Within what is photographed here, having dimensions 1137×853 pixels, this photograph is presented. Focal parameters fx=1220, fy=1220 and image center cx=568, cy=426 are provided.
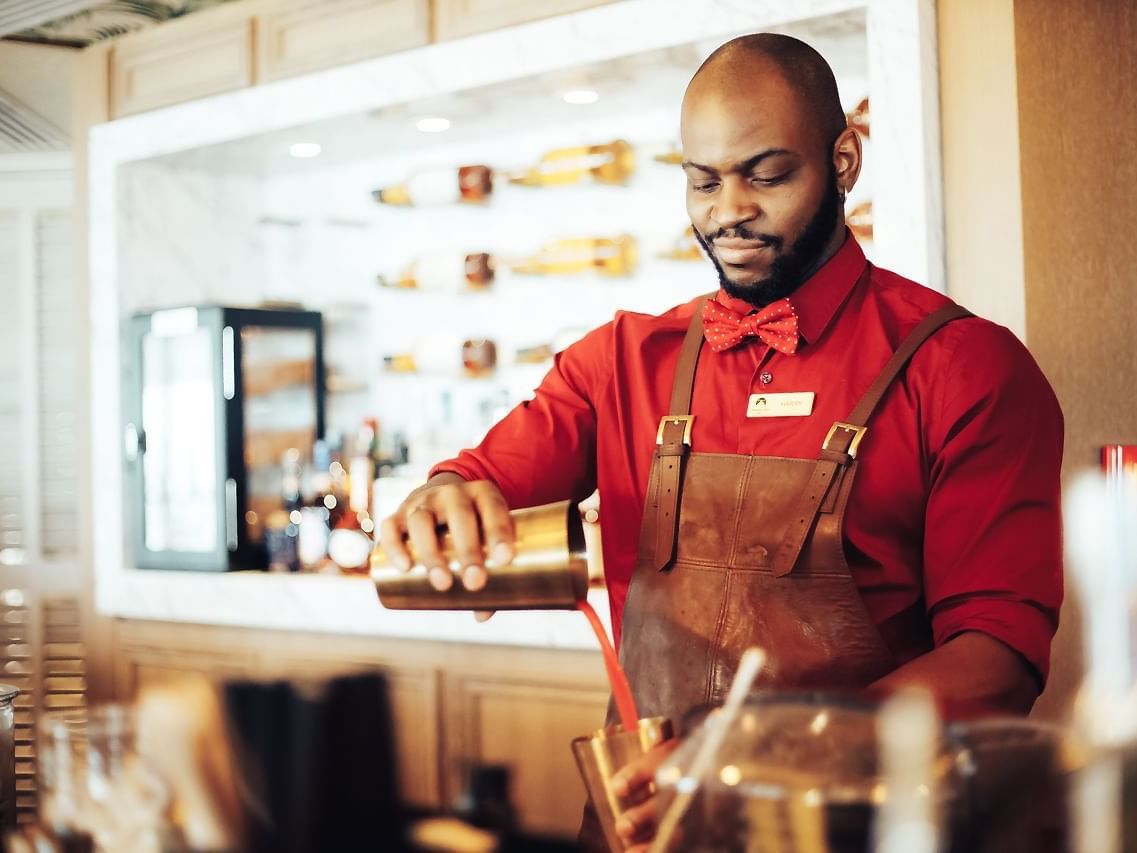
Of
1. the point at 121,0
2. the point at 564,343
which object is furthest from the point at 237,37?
the point at 564,343

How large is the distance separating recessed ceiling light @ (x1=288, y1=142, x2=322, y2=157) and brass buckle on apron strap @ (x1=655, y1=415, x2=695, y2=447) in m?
2.37

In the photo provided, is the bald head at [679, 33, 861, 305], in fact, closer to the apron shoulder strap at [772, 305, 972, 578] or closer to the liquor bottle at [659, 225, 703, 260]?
the apron shoulder strap at [772, 305, 972, 578]

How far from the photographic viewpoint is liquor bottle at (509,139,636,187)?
10.6 ft

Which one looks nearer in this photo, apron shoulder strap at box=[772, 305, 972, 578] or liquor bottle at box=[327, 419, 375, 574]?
apron shoulder strap at box=[772, 305, 972, 578]

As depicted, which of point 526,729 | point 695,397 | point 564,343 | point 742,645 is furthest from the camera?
point 564,343

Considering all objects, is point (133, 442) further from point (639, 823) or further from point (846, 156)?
point (639, 823)

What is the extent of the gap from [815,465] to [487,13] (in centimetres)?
193

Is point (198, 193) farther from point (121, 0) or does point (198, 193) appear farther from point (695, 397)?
point (695, 397)

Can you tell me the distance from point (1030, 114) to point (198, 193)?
8.77ft

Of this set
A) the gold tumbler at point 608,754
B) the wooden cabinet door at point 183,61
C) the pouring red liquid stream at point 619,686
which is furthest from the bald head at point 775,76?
the wooden cabinet door at point 183,61

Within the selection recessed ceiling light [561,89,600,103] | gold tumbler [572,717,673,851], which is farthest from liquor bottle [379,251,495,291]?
gold tumbler [572,717,673,851]

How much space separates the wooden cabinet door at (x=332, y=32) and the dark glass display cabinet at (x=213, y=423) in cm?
73

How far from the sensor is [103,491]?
12.6 feet

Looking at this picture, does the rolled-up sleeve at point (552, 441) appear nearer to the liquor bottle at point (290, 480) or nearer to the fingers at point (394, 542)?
the fingers at point (394, 542)
